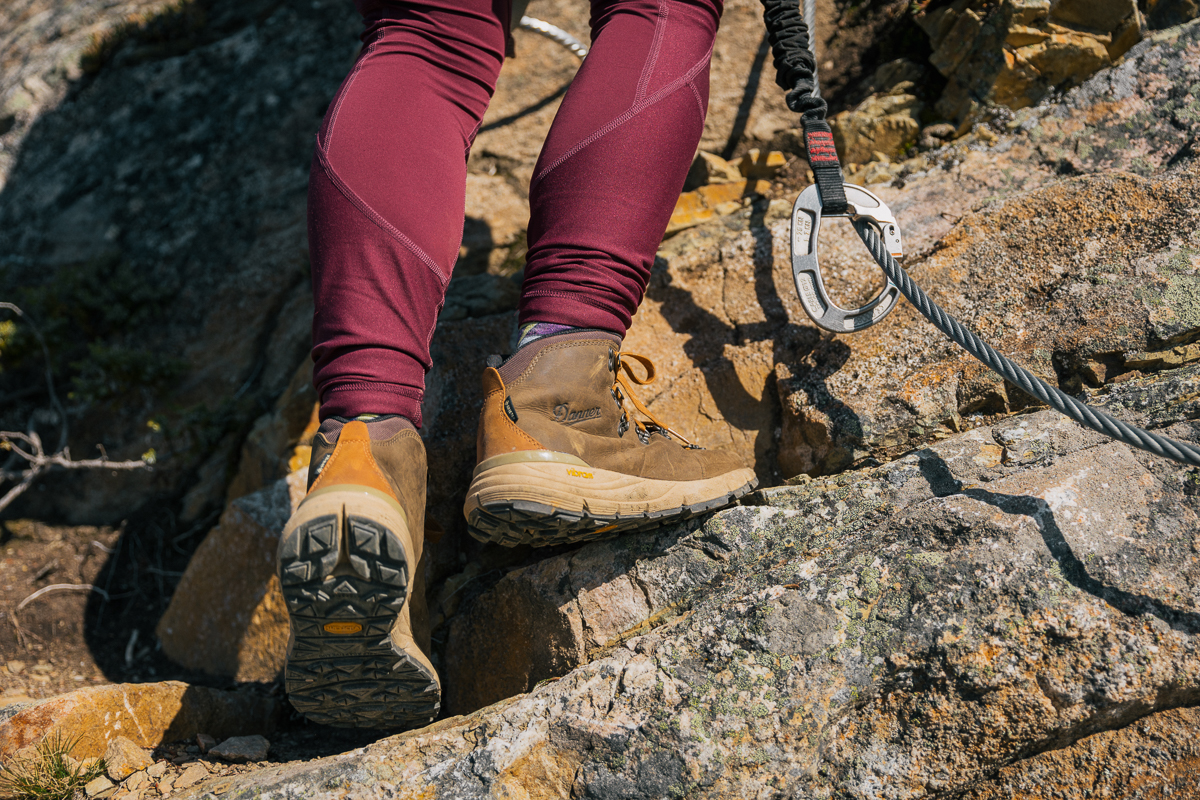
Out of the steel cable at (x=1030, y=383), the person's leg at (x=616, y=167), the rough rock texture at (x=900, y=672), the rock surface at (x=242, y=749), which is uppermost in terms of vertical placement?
the person's leg at (x=616, y=167)

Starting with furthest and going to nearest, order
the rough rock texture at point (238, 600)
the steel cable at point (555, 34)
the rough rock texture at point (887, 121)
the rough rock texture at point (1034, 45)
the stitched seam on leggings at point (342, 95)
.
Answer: the steel cable at point (555, 34) < the rough rock texture at point (887, 121) < the rough rock texture at point (1034, 45) < the rough rock texture at point (238, 600) < the stitched seam on leggings at point (342, 95)

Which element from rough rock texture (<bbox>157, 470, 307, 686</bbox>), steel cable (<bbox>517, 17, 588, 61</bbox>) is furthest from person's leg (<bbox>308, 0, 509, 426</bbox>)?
steel cable (<bbox>517, 17, 588, 61</bbox>)

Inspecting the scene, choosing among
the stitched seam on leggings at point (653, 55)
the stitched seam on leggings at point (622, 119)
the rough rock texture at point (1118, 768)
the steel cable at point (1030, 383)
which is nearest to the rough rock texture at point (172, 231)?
the stitched seam on leggings at point (622, 119)

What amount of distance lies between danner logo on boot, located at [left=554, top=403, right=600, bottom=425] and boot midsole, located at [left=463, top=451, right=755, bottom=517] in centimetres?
12

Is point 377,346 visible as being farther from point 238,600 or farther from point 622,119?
point 238,600

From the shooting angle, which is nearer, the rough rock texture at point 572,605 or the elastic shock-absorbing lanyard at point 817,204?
the rough rock texture at point 572,605

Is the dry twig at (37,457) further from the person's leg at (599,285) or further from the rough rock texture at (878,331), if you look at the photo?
the person's leg at (599,285)

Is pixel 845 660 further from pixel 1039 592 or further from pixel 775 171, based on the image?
pixel 775 171

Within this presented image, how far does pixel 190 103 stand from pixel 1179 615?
474 centimetres

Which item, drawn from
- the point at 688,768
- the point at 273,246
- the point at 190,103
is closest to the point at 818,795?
the point at 688,768

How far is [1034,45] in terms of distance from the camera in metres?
2.38

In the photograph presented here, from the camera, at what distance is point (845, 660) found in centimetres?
137

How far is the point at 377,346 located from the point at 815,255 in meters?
1.16

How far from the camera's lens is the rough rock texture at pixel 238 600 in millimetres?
2209
